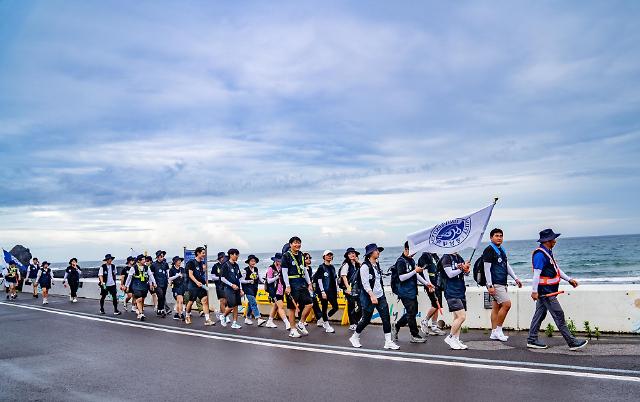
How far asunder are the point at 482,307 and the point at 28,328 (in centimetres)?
1187

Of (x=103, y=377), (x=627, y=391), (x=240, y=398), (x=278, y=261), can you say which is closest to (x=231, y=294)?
(x=278, y=261)

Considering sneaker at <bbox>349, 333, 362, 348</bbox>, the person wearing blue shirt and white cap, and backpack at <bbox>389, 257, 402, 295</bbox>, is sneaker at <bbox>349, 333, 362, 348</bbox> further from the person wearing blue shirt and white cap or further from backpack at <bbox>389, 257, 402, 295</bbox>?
the person wearing blue shirt and white cap

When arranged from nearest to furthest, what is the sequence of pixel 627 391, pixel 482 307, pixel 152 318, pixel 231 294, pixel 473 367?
pixel 627 391 < pixel 473 367 < pixel 482 307 < pixel 231 294 < pixel 152 318

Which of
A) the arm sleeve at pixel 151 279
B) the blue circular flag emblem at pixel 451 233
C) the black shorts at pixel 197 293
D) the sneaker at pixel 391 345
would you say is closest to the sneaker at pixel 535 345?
the blue circular flag emblem at pixel 451 233

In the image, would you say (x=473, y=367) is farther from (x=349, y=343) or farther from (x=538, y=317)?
(x=349, y=343)

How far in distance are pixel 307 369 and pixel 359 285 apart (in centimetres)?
233

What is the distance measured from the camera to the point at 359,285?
34.0 feet

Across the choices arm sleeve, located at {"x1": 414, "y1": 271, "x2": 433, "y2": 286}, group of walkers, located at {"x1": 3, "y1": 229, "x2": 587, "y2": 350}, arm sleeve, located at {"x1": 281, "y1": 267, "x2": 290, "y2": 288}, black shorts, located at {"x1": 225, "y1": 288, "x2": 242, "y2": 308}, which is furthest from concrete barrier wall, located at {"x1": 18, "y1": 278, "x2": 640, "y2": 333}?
black shorts, located at {"x1": 225, "y1": 288, "x2": 242, "y2": 308}

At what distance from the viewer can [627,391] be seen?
253 inches

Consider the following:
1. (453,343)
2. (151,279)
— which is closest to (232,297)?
(151,279)

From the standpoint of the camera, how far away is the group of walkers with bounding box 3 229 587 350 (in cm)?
951

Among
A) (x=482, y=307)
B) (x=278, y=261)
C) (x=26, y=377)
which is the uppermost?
(x=278, y=261)

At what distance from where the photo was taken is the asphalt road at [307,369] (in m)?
6.88

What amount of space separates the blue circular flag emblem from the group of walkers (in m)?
0.26
